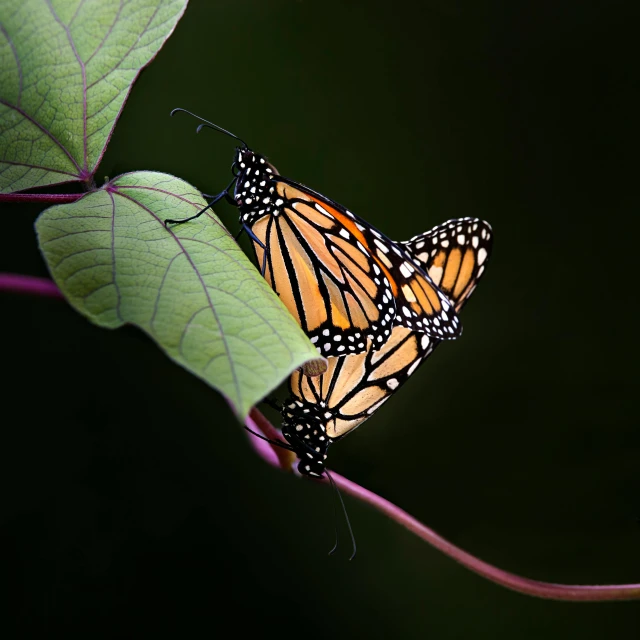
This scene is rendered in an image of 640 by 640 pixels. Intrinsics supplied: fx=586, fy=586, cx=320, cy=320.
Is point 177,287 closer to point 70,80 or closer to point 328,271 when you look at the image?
point 70,80

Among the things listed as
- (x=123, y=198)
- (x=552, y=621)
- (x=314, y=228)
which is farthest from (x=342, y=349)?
(x=552, y=621)

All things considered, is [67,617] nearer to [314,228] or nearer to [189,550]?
[189,550]

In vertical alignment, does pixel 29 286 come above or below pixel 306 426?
above

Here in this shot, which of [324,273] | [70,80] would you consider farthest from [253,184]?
[70,80]

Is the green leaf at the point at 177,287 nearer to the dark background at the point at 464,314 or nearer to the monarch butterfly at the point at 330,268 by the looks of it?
the monarch butterfly at the point at 330,268

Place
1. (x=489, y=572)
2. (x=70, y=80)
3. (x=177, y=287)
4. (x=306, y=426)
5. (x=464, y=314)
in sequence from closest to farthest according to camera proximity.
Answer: (x=177, y=287)
(x=70, y=80)
(x=489, y=572)
(x=306, y=426)
(x=464, y=314)

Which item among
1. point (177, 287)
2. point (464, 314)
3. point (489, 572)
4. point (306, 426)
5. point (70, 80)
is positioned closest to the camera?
point (177, 287)
